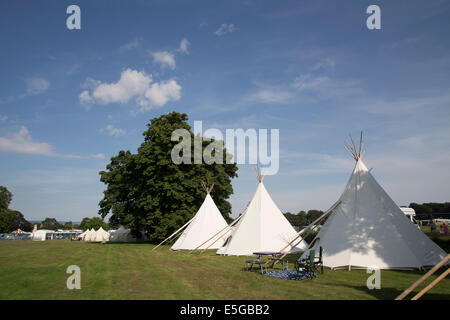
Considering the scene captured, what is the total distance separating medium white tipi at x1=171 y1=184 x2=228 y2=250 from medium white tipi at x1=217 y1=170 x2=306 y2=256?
2.90 m

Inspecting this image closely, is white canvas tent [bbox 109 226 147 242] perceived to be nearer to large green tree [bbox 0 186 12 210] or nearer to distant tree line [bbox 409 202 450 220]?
large green tree [bbox 0 186 12 210]

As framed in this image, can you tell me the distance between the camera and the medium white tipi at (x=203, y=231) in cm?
1975

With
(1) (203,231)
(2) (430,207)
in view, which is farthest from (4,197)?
(2) (430,207)

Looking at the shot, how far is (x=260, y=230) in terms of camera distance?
1634 cm

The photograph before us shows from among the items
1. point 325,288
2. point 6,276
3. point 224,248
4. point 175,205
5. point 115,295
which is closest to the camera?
point 115,295

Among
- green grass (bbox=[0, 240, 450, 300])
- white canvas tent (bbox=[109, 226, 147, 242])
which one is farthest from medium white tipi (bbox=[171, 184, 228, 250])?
white canvas tent (bbox=[109, 226, 147, 242])

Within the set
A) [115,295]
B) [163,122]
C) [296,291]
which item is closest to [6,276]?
[115,295]

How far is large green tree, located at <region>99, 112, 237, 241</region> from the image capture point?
2433cm

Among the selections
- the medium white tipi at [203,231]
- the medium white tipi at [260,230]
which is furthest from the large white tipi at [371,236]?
the medium white tipi at [203,231]

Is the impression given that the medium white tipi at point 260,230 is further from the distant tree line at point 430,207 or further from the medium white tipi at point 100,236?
the distant tree line at point 430,207

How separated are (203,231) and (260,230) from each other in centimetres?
518

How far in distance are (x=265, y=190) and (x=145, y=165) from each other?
40.1ft
